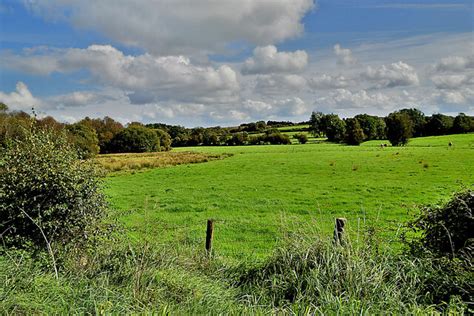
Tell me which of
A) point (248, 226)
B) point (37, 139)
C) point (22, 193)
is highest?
point (37, 139)

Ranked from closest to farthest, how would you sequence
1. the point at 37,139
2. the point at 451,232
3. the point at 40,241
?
the point at 451,232 < the point at 40,241 < the point at 37,139

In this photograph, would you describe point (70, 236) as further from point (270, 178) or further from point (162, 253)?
point (270, 178)

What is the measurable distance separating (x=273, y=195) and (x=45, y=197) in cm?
2034

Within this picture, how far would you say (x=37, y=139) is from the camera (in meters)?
9.68

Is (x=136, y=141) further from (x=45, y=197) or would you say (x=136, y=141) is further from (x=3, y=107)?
(x=45, y=197)

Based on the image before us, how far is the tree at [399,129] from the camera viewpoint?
77.9 m

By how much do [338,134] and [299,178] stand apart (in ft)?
216

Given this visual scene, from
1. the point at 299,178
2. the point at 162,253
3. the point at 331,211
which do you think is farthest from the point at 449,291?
the point at 299,178

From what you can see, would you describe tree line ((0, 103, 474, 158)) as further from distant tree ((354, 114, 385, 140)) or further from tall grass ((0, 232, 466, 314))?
tall grass ((0, 232, 466, 314))

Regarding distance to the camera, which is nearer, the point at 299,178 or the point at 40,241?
the point at 40,241

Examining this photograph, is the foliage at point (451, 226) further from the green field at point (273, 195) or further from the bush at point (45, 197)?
the bush at point (45, 197)

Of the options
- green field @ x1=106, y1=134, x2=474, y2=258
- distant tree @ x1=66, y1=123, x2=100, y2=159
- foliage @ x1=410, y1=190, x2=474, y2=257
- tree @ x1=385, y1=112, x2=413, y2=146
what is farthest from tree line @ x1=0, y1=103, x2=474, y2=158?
foliage @ x1=410, y1=190, x2=474, y2=257

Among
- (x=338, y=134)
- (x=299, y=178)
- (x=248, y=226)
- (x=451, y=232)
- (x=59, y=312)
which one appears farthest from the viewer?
(x=338, y=134)

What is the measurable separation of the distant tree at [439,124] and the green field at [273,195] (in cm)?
5677
